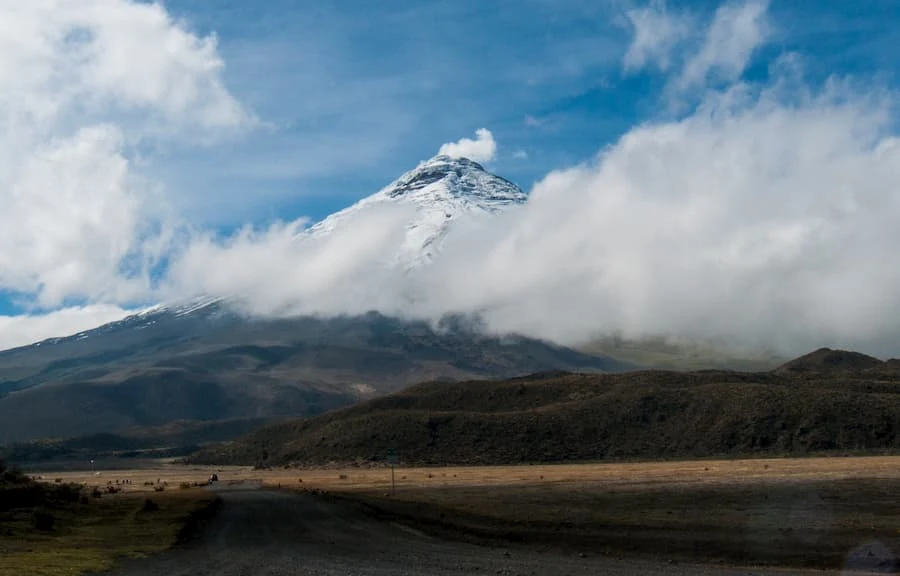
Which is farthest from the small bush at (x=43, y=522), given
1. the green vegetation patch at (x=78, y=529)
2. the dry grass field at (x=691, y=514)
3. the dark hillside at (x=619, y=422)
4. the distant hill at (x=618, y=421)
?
the dark hillside at (x=619, y=422)

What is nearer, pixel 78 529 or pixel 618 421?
pixel 78 529

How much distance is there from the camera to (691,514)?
120 ft

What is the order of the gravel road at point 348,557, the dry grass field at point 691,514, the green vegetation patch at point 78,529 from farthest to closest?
the dry grass field at point 691,514 → the green vegetation patch at point 78,529 → the gravel road at point 348,557

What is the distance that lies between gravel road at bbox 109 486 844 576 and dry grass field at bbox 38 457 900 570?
6.90 feet

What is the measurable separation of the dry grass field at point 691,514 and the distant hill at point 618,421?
133 feet

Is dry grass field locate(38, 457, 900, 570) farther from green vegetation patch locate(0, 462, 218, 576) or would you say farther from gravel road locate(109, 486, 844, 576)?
green vegetation patch locate(0, 462, 218, 576)

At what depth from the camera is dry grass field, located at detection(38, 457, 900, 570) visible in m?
26.6

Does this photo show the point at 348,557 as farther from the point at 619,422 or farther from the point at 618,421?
the point at 618,421

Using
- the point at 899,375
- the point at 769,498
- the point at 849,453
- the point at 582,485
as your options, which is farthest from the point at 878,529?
the point at 899,375

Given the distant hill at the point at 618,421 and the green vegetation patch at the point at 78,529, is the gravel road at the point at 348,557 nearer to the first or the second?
the green vegetation patch at the point at 78,529

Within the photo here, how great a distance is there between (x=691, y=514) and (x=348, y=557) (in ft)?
54.1

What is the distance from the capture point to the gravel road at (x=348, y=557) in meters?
22.8

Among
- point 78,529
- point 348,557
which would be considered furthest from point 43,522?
point 348,557

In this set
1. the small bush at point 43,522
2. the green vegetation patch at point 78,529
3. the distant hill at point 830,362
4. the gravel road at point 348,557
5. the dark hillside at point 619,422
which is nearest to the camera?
the gravel road at point 348,557
